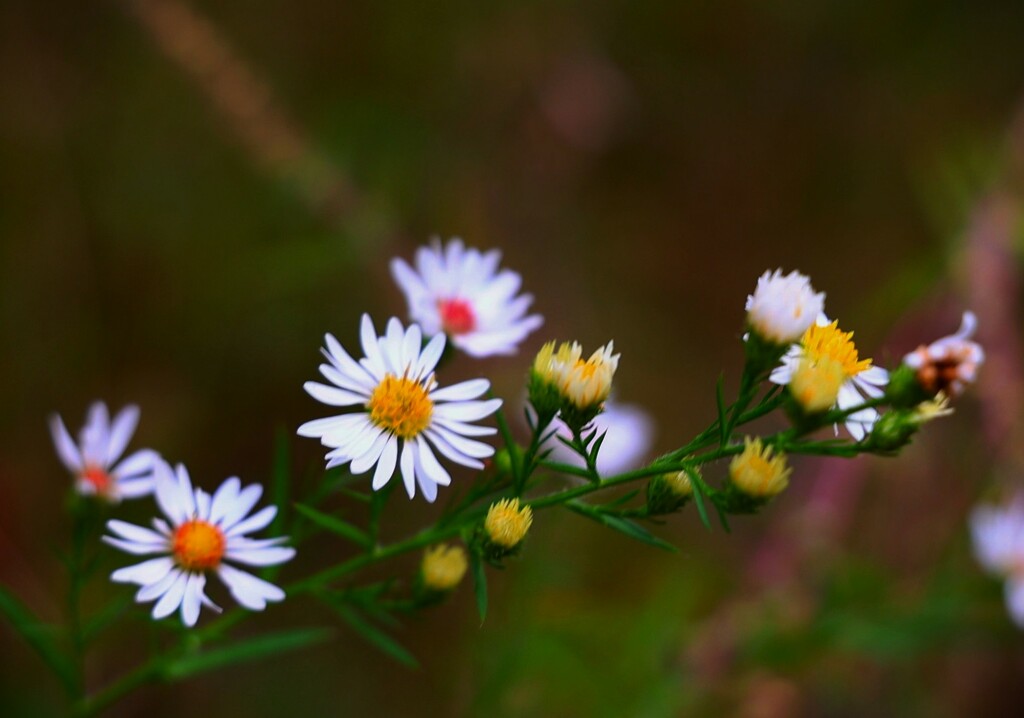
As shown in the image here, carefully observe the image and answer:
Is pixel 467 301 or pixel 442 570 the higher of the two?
pixel 467 301

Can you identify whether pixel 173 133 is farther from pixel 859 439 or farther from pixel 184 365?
pixel 859 439

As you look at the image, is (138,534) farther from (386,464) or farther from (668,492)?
(668,492)

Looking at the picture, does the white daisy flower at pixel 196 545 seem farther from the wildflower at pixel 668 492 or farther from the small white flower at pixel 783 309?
the small white flower at pixel 783 309

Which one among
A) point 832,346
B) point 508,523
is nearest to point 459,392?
point 508,523

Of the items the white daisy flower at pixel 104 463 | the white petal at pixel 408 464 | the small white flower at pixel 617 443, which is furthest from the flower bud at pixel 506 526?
the small white flower at pixel 617 443

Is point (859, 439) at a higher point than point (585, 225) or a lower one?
lower

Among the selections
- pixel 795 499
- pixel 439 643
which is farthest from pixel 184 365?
pixel 795 499

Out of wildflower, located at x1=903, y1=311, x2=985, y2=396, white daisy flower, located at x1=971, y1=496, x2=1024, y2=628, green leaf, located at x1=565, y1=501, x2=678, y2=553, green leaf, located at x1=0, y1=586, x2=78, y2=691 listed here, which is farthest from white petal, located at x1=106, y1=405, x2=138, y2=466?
white daisy flower, located at x1=971, y1=496, x2=1024, y2=628
